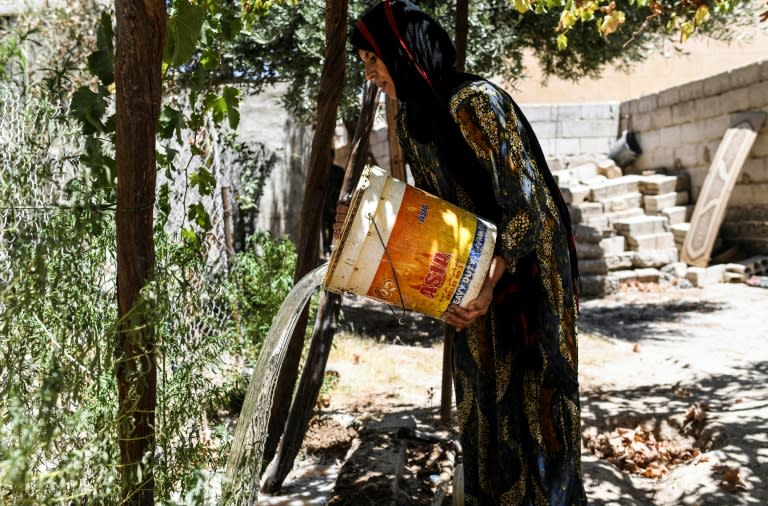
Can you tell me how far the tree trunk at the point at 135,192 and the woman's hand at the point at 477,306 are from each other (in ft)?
2.59

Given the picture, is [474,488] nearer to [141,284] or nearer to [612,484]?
[612,484]

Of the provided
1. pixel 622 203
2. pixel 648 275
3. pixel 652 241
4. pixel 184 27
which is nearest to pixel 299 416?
pixel 184 27

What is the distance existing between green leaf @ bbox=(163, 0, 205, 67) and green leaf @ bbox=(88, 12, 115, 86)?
0.61 ft

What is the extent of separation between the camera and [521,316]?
230cm

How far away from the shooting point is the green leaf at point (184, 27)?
2.16 meters

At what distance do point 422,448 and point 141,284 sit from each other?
209cm

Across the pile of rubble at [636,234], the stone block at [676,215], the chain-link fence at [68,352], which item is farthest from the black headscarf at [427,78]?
the stone block at [676,215]

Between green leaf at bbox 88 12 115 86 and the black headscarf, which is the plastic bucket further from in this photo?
green leaf at bbox 88 12 115 86

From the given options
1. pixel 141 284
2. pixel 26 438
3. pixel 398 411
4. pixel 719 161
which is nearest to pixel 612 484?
pixel 398 411

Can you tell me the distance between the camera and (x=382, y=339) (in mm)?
6176

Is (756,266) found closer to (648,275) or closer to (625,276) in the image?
(648,275)

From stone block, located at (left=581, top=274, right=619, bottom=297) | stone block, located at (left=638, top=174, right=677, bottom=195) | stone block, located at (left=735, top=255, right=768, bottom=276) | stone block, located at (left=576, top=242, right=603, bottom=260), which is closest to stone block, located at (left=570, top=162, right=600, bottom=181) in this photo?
Answer: stone block, located at (left=638, top=174, right=677, bottom=195)

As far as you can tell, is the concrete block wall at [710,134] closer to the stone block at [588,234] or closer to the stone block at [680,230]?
the stone block at [680,230]

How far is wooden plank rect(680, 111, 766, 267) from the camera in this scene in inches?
362
